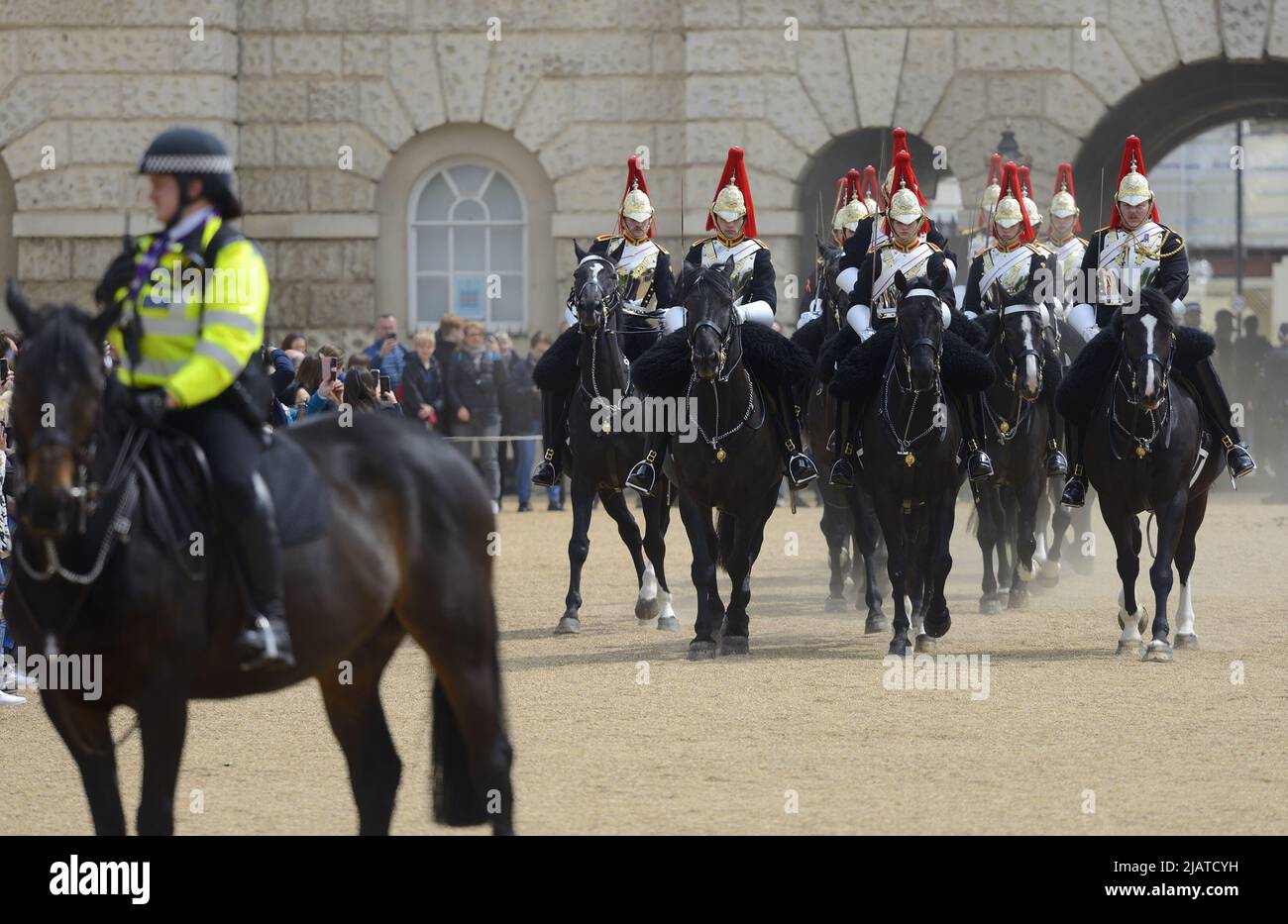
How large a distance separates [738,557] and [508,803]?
5544 millimetres

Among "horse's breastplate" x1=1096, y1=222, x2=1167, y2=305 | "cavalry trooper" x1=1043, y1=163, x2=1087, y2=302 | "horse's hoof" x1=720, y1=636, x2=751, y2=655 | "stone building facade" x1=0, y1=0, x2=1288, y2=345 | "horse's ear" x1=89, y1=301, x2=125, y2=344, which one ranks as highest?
"stone building facade" x1=0, y1=0, x2=1288, y2=345

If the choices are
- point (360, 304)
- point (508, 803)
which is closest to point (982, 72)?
point (360, 304)

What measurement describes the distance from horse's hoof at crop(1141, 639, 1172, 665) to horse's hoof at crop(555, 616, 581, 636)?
3495 mm

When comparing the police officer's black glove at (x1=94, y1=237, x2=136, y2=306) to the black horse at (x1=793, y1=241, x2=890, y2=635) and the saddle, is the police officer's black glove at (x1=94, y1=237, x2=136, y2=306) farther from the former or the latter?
the black horse at (x1=793, y1=241, x2=890, y2=635)

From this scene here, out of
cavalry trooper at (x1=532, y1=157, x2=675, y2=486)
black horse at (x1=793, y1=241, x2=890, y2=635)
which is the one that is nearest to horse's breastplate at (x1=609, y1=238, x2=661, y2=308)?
cavalry trooper at (x1=532, y1=157, x2=675, y2=486)

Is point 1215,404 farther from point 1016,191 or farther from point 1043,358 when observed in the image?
point 1016,191

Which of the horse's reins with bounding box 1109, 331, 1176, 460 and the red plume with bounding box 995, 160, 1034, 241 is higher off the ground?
the red plume with bounding box 995, 160, 1034, 241

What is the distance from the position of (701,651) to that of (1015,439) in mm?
3327

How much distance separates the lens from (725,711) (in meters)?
10.2

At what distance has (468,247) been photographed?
24.6 meters

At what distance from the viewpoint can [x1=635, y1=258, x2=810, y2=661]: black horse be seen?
12.1 meters

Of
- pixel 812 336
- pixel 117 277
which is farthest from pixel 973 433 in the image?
pixel 117 277

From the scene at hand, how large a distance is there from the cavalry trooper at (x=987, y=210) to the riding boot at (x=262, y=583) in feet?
39.2

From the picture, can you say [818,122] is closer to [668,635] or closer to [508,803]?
[668,635]
